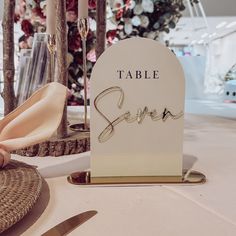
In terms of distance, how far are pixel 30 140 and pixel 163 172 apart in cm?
19

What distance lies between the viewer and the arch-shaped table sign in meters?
0.48

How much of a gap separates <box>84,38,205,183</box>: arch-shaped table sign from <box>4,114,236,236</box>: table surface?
0.03 metres

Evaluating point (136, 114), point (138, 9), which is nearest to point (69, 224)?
point (136, 114)

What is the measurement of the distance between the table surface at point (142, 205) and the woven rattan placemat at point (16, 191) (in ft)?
0.06

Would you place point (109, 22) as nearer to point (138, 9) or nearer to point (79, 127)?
point (138, 9)

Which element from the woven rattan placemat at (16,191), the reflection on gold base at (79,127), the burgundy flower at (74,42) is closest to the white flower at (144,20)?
the burgundy flower at (74,42)

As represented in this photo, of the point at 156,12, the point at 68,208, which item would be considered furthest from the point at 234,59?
the point at 68,208

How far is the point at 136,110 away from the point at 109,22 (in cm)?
89

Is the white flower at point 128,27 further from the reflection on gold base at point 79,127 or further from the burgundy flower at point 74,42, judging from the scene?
the reflection on gold base at point 79,127

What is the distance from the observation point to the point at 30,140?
491mm

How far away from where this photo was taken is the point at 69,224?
1.22 feet

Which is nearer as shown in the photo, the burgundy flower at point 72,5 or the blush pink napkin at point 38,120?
the blush pink napkin at point 38,120

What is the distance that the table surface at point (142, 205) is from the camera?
0.36 metres

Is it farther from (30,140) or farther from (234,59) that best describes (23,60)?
(234,59)
